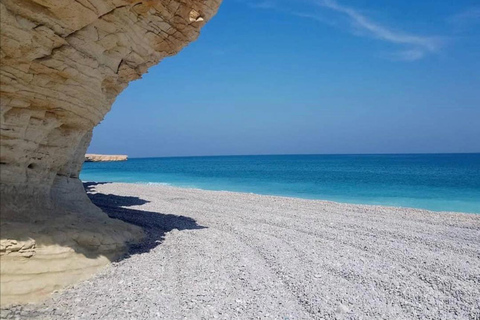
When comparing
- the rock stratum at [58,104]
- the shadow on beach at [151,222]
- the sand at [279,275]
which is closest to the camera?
the rock stratum at [58,104]

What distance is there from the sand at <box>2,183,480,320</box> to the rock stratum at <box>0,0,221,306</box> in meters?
0.57

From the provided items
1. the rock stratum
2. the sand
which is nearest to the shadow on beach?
the sand

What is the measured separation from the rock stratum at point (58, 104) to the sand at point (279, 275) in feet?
1.88

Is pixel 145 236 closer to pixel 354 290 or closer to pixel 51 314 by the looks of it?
pixel 51 314

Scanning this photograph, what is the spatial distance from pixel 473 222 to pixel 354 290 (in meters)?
10.1

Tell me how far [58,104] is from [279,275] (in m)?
5.26

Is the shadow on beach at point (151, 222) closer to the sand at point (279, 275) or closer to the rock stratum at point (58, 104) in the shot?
the sand at point (279, 275)

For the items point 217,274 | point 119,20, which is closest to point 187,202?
point 217,274

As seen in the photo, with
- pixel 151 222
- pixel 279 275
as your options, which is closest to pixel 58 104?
pixel 279 275

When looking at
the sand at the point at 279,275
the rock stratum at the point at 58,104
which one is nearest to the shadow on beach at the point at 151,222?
the sand at the point at 279,275

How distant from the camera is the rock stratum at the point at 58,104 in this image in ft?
16.3

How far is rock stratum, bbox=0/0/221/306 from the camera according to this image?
498cm

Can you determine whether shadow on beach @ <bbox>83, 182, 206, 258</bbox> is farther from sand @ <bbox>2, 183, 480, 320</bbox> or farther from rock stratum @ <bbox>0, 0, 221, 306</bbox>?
rock stratum @ <bbox>0, 0, 221, 306</bbox>

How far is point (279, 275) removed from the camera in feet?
21.5
